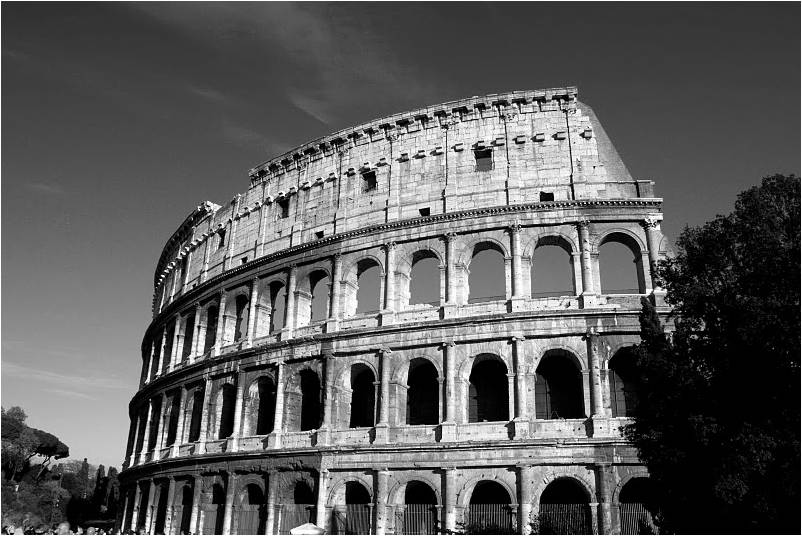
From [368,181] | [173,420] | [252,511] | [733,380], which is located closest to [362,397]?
[252,511]

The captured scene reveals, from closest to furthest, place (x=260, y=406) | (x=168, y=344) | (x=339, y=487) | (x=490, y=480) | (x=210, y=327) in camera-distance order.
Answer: (x=490, y=480) < (x=339, y=487) < (x=260, y=406) < (x=210, y=327) < (x=168, y=344)

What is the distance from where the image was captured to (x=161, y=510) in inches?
1030

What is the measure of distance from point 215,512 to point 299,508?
4.21 meters

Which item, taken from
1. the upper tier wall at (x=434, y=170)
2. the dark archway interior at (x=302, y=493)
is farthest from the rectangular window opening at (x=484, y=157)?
the dark archway interior at (x=302, y=493)

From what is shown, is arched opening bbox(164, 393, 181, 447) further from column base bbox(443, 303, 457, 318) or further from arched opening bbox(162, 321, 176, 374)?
column base bbox(443, 303, 457, 318)

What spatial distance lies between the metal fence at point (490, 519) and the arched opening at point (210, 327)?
1436 cm

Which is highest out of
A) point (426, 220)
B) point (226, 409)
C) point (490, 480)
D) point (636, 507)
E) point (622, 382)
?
point (426, 220)

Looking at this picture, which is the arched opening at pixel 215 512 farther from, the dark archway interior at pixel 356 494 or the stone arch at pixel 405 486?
the stone arch at pixel 405 486

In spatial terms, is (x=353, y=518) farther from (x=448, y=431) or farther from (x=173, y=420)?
(x=173, y=420)

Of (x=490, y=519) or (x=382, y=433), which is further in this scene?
(x=382, y=433)

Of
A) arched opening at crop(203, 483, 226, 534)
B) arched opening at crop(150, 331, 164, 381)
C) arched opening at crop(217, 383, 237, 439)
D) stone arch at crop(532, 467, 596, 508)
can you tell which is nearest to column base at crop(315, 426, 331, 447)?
arched opening at crop(203, 483, 226, 534)

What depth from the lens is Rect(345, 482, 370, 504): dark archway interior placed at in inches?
835

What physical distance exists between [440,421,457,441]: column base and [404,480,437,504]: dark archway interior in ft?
6.10

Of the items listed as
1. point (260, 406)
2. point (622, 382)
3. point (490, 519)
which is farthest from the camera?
point (260, 406)
